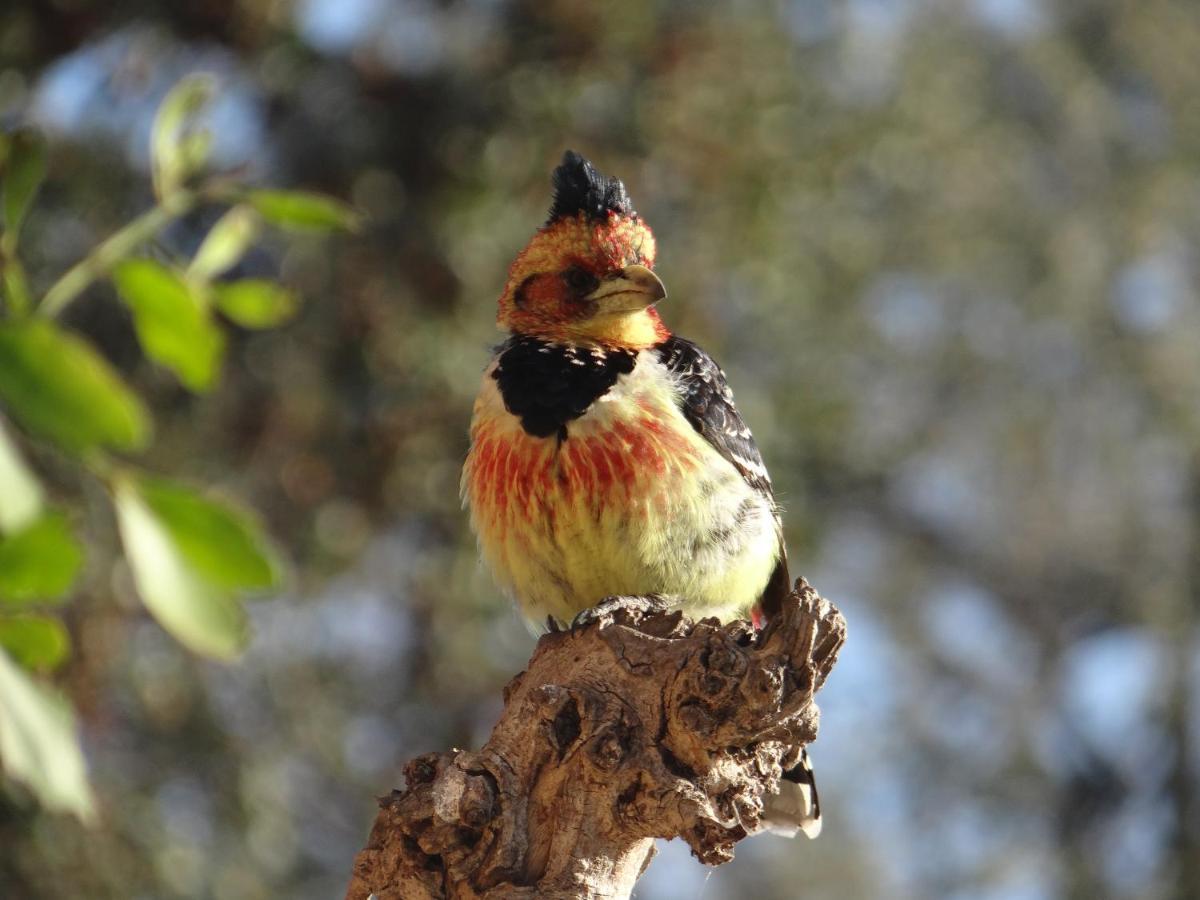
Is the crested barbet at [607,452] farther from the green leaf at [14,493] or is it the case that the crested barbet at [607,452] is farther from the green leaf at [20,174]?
the green leaf at [14,493]

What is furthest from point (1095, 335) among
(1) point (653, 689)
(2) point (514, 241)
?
(1) point (653, 689)

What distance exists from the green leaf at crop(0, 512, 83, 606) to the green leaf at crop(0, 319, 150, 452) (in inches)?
3.2

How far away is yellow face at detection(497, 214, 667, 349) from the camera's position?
11.6 ft

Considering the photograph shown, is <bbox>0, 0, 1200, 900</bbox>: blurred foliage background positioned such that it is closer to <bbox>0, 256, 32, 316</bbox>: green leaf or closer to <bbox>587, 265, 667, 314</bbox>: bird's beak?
<bbox>587, 265, 667, 314</bbox>: bird's beak

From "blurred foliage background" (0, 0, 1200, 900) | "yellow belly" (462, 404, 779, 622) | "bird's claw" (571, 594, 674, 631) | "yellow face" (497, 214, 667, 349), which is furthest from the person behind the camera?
"blurred foliage background" (0, 0, 1200, 900)

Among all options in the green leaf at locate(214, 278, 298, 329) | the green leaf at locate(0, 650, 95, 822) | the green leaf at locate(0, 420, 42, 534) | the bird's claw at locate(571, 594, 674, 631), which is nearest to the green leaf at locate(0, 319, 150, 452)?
the green leaf at locate(0, 420, 42, 534)

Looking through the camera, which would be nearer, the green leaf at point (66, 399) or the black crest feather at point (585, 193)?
the green leaf at point (66, 399)

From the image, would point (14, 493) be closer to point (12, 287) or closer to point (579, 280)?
point (12, 287)

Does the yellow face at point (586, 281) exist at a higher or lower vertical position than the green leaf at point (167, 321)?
higher

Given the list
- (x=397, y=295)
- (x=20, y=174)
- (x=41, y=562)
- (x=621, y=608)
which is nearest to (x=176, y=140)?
(x=20, y=174)

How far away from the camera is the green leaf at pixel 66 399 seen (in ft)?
2.72

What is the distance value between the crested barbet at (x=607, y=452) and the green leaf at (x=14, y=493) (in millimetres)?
2425

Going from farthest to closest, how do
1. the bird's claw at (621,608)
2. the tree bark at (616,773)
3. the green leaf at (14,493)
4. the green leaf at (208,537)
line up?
the bird's claw at (621,608) → the tree bark at (616,773) → the green leaf at (208,537) → the green leaf at (14,493)

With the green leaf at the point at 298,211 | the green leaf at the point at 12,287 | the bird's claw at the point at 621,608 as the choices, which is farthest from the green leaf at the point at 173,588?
the bird's claw at the point at 621,608
